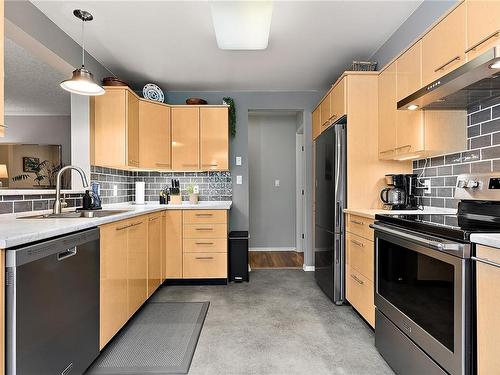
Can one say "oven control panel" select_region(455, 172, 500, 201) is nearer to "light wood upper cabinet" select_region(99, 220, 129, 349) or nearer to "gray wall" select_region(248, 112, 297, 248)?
"light wood upper cabinet" select_region(99, 220, 129, 349)

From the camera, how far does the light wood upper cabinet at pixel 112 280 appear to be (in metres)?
1.80

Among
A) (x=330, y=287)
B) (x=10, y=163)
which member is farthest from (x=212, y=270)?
(x=10, y=163)

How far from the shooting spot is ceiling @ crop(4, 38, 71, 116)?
3.02m

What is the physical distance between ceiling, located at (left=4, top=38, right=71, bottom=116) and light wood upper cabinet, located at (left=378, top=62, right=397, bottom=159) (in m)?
3.22

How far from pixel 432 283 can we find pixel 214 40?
8.25 ft

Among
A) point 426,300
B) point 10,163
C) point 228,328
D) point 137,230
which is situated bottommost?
point 228,328

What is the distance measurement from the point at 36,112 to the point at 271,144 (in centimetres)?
358

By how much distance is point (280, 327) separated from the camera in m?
2.29

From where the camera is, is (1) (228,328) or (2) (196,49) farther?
(2) (196,49)

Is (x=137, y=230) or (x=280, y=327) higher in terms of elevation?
(x=137, y=230)

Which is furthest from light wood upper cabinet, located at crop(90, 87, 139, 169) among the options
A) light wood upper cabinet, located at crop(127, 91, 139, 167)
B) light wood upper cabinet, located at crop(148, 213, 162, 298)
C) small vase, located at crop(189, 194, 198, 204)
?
small vase, located at crop(189, 194, 198, 204)

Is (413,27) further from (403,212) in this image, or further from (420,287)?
(420,287)

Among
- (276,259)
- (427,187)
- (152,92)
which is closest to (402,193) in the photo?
(427,187)

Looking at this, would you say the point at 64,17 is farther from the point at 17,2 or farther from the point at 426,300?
the point at 426,300
